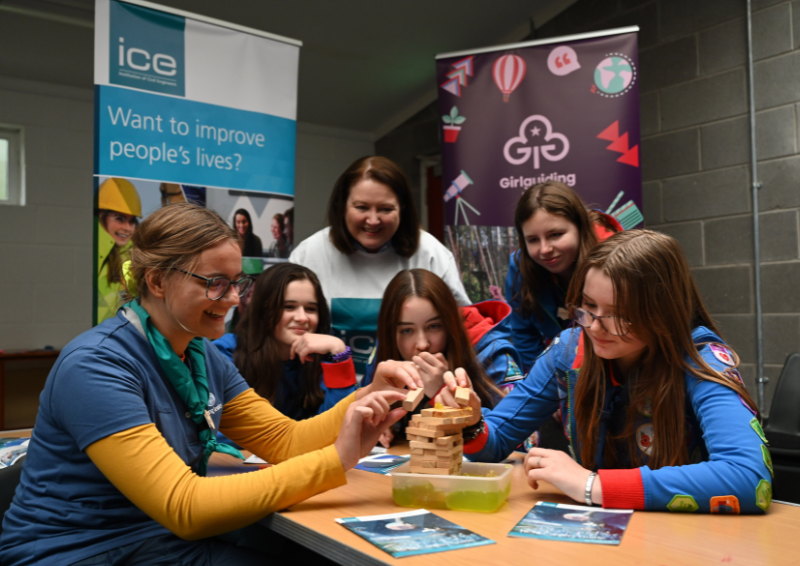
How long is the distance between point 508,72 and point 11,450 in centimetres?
307

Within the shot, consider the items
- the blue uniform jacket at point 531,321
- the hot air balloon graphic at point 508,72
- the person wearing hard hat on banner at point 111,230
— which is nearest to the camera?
the blue uniform jacket at point 531,321

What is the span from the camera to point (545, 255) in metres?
2.46

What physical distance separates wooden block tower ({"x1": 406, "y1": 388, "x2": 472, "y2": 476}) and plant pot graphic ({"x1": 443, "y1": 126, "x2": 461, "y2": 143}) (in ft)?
9.16

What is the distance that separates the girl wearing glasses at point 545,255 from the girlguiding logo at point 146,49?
1.79 m

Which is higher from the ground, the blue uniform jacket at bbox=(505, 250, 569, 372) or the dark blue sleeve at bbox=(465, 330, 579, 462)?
the blue uniform jacket at bbox=(505, 250, 569, 372)

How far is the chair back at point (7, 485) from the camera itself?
1658 millimetres

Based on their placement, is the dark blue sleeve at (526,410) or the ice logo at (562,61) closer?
the dark blue sleeve at (526,410)

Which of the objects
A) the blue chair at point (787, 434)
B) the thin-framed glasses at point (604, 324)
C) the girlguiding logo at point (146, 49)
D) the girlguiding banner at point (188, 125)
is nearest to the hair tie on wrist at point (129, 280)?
the thin-framed glasses at point (604, 324)

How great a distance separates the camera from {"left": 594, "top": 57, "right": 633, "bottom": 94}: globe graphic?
3543 mm

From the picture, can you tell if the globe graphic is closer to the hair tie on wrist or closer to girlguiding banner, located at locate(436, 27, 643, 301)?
girlguiding banner, located at locate(436, 27, 643, 301)

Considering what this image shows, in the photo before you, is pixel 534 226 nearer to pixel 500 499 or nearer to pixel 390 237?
pixel 390 237

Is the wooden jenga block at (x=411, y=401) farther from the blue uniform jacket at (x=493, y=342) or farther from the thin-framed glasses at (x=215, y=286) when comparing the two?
the blue uniform jacket at (x=493, y=342)

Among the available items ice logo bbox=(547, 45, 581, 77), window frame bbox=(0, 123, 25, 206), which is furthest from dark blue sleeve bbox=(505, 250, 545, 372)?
window frame bbox=(0, 123, 25, 206)

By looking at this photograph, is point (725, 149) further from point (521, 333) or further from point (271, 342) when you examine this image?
point (271, 342)
